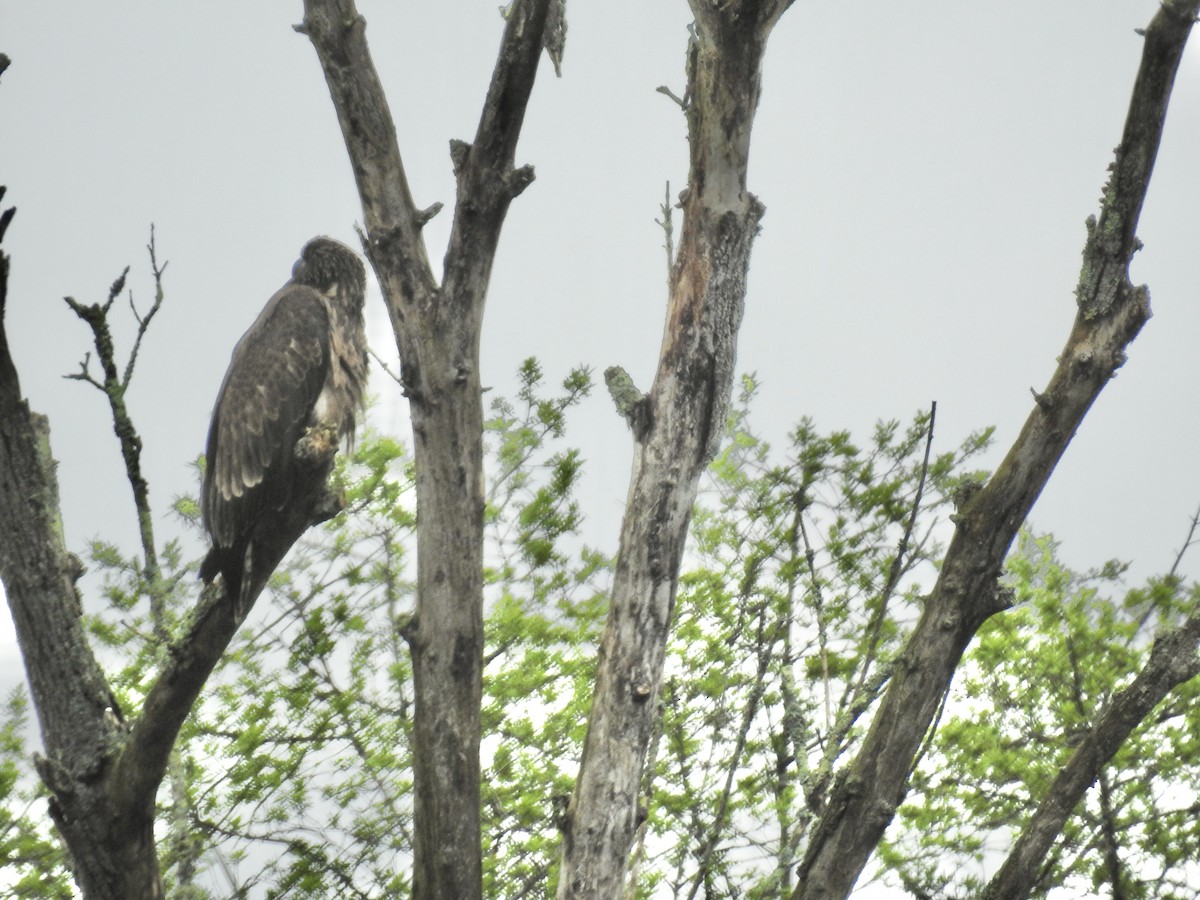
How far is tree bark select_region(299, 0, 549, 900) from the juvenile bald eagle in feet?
3.12

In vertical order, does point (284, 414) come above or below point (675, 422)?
above

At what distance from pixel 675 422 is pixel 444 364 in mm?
878

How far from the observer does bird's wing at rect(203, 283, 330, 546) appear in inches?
208

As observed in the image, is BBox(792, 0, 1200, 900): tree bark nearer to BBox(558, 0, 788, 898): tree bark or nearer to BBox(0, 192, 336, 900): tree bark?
BBox(558, 0, 788, 898): tree bark

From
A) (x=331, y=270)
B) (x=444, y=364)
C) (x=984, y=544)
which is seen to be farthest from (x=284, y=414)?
(x=984, y=544)

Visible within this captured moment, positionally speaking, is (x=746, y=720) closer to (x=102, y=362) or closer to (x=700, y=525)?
(x=700, y=525)

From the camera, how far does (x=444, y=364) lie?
4.41 m

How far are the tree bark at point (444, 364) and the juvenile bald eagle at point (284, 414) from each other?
0.95 m

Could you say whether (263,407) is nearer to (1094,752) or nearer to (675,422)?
(675,422)

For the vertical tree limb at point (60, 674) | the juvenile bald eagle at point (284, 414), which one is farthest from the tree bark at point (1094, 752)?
the vertical tree limb at point (60, 674)

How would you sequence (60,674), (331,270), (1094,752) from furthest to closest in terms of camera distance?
(331,270), (1094,752), (60,674)

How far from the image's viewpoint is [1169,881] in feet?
27.7

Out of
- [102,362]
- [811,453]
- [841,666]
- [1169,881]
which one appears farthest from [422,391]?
[1169,881]

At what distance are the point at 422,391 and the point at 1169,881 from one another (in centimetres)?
699
